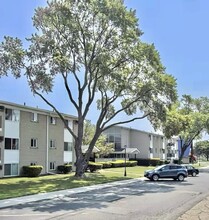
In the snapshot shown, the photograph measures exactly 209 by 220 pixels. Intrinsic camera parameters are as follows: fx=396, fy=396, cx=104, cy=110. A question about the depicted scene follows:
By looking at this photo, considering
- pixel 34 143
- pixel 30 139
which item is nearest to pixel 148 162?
pixel 34 143

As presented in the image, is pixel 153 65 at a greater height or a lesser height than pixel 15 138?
greater

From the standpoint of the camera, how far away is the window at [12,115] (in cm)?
3625

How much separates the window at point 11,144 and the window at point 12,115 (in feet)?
6.40

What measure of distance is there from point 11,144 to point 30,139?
3.09 m

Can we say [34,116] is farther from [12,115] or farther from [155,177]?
[155,177]

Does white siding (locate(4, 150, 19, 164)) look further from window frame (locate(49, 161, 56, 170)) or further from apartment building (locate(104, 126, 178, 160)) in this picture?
apartment building (locate(104, 126, 178, 160))

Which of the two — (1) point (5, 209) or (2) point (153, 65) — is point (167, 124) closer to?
(2) point (153, 65)

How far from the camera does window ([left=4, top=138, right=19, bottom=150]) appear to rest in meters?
36.5

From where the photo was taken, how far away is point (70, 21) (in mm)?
35812

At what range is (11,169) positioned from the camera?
122 ft

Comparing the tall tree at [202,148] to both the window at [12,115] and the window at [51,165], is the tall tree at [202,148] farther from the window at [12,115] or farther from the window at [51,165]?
the window at [12,115]

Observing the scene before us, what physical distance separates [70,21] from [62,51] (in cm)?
288

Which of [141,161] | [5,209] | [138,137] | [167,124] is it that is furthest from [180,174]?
[138,137]

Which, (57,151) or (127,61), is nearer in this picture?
(127,61)
